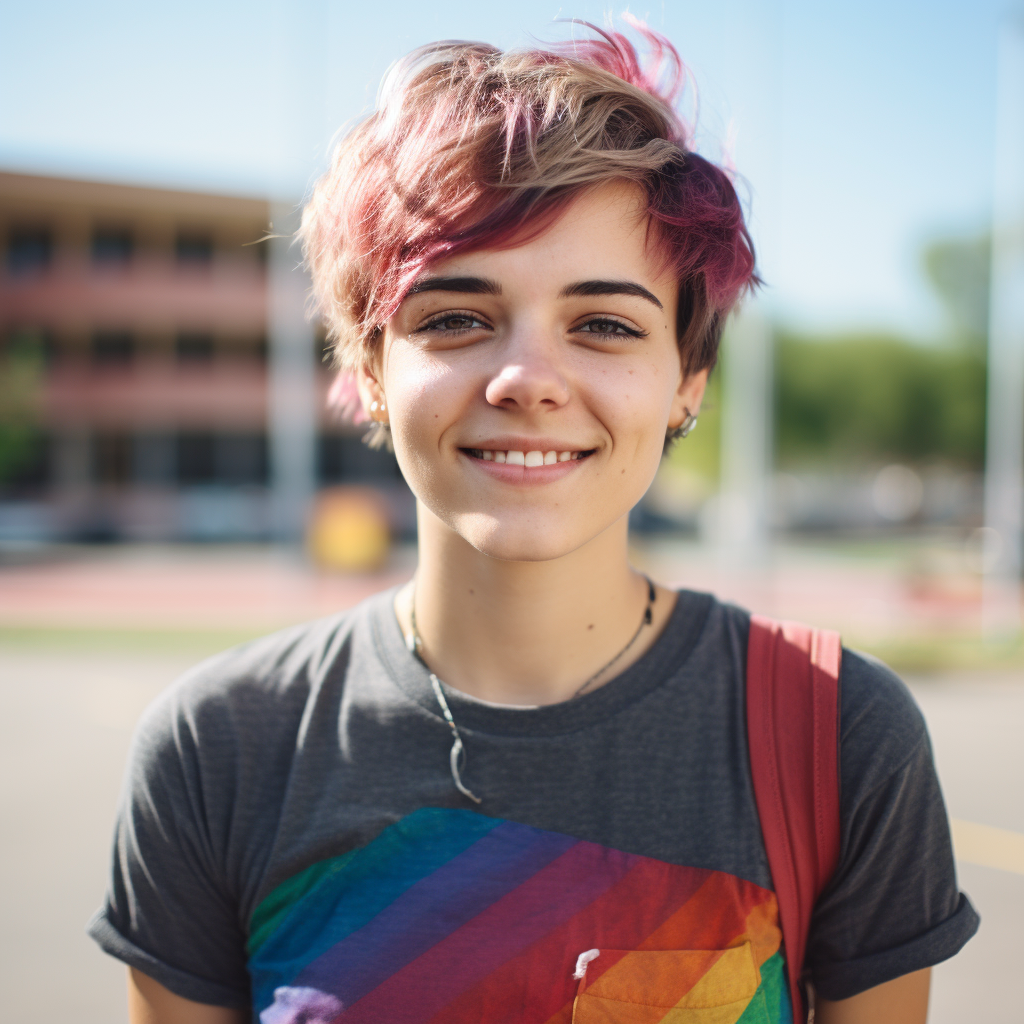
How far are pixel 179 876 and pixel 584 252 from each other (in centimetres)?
110

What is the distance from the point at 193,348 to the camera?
32688 millimetres

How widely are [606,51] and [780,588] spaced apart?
18.1m

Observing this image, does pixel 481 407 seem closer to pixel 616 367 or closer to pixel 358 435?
pixel 616 367

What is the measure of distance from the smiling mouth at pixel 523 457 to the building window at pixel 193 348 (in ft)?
110

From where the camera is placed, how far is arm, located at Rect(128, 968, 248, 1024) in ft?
4.68

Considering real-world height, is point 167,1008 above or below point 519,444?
below

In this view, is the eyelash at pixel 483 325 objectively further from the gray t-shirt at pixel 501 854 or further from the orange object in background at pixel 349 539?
the orange object in background at pixel 349 539

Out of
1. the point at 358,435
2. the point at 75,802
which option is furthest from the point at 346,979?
the point at 358,435

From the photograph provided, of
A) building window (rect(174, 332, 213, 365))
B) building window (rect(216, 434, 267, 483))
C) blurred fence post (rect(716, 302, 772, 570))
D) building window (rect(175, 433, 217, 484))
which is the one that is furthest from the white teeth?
building window (rect(174, 332, 213, 365))

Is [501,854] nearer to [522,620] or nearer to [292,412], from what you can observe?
[522,620]

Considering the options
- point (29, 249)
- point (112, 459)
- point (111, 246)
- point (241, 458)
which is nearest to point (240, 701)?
point (241, 458)

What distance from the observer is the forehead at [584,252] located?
4.15 feet

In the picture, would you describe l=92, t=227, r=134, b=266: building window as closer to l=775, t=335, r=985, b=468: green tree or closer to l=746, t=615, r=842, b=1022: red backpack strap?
l=775, t=335, r=985, b=468: green tree

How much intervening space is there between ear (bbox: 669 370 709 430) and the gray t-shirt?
0.38m
